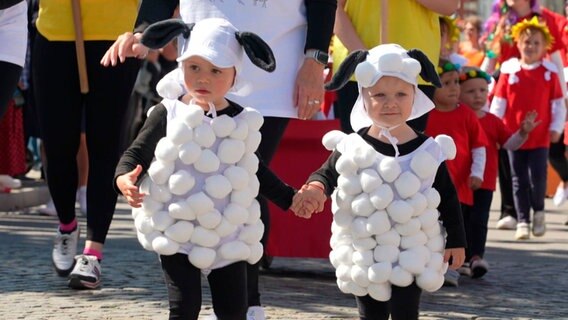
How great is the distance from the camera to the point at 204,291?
664 centimetres

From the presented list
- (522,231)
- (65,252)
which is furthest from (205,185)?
(522,231)

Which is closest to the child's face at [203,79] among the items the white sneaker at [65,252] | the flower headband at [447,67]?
the white sneaker at [65,252]

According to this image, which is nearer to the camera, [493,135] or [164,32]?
[164,32]

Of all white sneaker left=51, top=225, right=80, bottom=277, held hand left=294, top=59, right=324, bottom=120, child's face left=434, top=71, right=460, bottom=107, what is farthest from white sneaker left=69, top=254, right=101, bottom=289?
child's face left=434, top=71, right=460, bottom=107

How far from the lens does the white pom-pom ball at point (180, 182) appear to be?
14.8ft

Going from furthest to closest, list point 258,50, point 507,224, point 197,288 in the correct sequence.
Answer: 1. point 507,224
2. point 258,50
3. point 197,288

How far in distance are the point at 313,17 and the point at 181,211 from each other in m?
1.29

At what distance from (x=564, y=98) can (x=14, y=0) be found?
18.9 ft

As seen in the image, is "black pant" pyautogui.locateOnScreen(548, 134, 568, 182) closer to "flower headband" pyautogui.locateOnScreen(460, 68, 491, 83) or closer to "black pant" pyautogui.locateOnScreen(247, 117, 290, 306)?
"flower headband" pyautogui.locateOnScreen(460, 68, 491, 83)

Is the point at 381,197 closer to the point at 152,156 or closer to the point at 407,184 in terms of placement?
the point at 407,184

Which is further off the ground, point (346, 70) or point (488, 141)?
point (346, 70)

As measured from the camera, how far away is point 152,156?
4676mm

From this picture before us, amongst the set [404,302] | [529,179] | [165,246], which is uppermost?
[165,246]

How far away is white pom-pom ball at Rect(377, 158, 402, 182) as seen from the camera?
15.5ft
